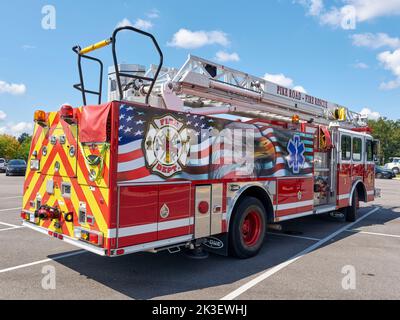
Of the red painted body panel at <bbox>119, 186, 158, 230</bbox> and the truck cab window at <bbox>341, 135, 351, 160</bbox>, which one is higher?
the truck cab window at <bbox>341, 135, 351, 160</bbox>

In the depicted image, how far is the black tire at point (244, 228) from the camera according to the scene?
5.68m

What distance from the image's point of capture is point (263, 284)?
477 cm

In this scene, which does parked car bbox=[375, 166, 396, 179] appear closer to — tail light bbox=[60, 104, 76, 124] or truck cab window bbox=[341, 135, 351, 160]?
truck cab window bbox=[341, 135, 351, 160]

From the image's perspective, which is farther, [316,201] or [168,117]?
[316,201]

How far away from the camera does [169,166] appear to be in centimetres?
464

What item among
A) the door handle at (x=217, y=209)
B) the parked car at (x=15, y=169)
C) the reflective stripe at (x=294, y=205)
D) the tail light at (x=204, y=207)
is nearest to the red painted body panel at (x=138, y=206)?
the tail light at (x=204, y=207)

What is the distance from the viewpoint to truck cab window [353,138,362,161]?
31.8ft

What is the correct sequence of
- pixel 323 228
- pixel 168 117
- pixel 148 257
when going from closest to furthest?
pixel 168 117 → pixel 148 257 → pixel 323 228

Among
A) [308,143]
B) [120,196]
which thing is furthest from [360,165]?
[120,196]

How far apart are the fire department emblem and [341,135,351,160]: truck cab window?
18.8 ft

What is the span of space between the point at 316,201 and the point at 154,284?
491 centimetres

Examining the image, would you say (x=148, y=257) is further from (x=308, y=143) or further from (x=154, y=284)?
(x=308, y=143)

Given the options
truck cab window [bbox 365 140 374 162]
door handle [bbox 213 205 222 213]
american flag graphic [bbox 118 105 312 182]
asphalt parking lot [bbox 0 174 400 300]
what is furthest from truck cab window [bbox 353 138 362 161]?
door handle [bbox 213 205 222 213]

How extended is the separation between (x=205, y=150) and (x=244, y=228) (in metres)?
1.80
